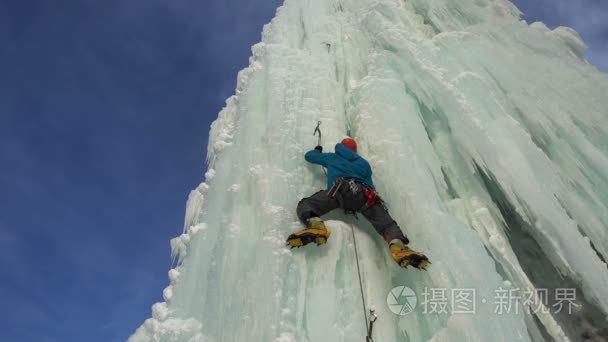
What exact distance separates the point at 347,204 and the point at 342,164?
17.3 inches

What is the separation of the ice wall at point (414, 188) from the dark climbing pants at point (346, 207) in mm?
155

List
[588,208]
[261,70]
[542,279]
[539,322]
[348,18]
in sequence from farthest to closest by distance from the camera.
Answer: [348,18] < [261,70] < [542,279] < [588,208] < [539,322]

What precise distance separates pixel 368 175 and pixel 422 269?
3.73 feet

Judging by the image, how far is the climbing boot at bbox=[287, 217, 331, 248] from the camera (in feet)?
10.7

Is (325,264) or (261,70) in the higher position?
(261,70)

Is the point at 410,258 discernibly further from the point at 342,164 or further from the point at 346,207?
the point at 342,164

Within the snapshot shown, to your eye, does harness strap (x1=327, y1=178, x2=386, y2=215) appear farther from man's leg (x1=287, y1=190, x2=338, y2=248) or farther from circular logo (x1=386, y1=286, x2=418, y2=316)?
circular logo (x1=386, y1=286, x2=418, y2=316)

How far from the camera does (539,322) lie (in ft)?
12.4

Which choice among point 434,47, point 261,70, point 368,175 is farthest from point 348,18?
point 368,175

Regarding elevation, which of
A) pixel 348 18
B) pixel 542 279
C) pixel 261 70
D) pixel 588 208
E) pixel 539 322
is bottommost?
pixel 539 322

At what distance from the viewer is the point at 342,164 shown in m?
4.02

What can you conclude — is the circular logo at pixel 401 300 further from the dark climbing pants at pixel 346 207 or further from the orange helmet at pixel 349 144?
the orange helmet at pixel 349 144

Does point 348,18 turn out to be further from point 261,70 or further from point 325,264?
point 325,264

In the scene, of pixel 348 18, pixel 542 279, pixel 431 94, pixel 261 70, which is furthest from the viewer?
pixel 348 18
